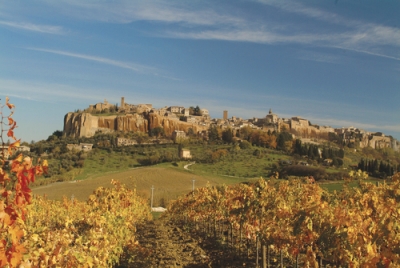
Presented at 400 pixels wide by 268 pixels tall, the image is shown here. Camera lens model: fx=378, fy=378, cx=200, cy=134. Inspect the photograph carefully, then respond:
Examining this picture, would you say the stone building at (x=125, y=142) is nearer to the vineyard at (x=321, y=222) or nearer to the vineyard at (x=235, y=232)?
the vineyard at (x=235, y=232)

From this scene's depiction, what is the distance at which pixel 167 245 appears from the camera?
49.7 feet

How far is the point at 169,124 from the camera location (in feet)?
438

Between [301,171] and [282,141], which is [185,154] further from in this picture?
[282,141]

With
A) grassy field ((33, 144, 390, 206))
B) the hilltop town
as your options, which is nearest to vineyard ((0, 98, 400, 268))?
grassy field ((33, 144, 390, 206))

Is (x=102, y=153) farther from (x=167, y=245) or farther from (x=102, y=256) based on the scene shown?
(x=102, y=256)

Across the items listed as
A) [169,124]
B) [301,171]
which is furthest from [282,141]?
[169,124]

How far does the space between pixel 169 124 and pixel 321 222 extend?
127m

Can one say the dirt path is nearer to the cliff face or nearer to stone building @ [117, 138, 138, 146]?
stone building @ [117, 138, 138, 146]

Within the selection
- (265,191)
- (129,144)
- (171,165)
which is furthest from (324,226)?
(129,144)

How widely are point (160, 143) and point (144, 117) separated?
135 ft

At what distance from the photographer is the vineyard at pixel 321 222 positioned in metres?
5.56

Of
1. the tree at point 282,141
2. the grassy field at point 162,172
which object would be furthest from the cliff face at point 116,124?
the tree at point 282,141

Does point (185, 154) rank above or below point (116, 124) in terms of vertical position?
below

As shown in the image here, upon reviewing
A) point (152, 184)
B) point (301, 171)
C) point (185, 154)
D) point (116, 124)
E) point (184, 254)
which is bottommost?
point (152, 184)
